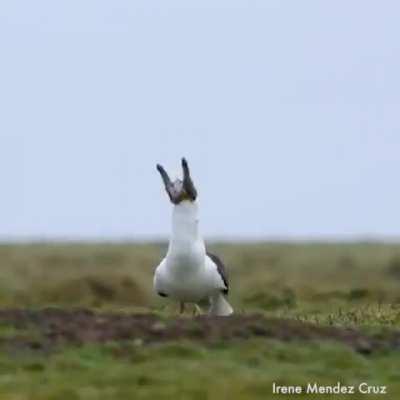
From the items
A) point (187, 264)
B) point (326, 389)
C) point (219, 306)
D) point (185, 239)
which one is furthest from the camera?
point (219, 306)

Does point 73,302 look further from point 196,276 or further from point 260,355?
point 260,355

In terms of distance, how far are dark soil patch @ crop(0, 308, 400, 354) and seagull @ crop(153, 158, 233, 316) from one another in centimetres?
176

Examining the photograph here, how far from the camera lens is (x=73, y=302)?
112 ft

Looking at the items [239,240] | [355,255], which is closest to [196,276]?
[355,255]

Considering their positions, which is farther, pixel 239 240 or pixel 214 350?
pixel 239 240

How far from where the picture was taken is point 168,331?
17.3 meters

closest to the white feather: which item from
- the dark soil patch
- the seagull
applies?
the seagull

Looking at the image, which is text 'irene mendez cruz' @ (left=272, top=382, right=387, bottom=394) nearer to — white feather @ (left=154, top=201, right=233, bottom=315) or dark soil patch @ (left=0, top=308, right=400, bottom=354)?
dark soil patch @ (left=0, top=308, right=400, bottom=354)

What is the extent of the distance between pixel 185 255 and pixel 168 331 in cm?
304

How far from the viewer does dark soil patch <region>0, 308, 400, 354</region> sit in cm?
1706

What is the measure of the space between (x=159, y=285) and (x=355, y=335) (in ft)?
12.5

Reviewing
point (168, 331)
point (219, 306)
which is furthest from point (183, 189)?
point (168, 331)

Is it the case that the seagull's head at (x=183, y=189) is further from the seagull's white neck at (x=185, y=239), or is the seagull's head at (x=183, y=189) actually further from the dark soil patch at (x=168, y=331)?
the dark soil patch at (x=168, y=331)

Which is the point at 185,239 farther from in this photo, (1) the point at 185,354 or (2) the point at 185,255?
(1) the point at 185,354
